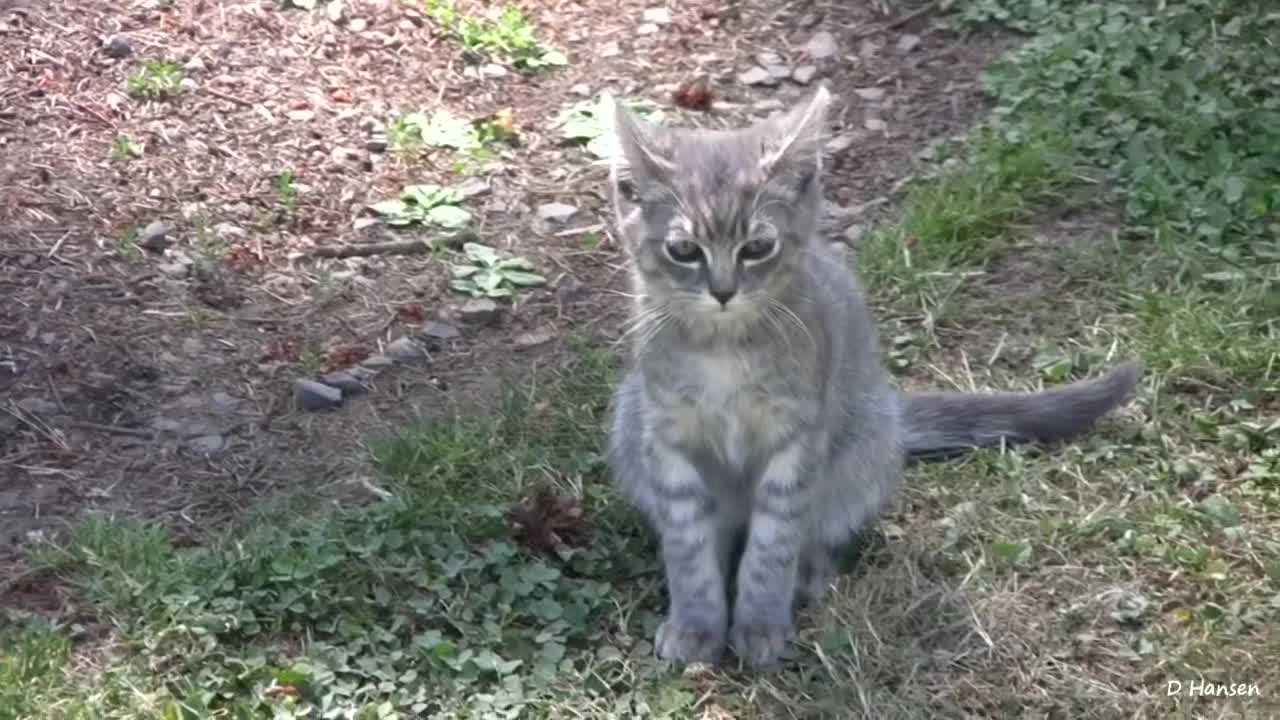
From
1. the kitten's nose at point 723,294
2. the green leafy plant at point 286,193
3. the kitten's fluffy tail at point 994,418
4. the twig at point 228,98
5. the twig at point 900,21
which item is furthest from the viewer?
the twig at point 900,21

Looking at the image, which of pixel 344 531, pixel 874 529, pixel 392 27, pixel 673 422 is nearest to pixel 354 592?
pixel 344 531

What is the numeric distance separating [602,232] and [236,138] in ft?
4.32

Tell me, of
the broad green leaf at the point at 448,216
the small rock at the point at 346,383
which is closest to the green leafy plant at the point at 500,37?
the broad green leaf at the point at 448,216

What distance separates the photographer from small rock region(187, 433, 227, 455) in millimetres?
4910

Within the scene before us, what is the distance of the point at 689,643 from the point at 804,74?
3067 mm

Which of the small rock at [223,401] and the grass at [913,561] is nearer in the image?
the grass at [913,561]

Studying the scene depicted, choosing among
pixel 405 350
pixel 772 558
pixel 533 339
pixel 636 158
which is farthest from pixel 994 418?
pixel 405 350

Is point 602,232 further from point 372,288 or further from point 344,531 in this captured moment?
point 344,531

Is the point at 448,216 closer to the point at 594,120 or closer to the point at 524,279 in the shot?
the point at 524,279

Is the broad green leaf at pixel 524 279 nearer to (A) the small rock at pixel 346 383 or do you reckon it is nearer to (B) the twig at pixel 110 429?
(A) the small rock at pixel 346 383

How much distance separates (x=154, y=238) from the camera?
222 inches

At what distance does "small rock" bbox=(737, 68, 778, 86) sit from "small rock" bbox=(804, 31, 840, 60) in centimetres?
21

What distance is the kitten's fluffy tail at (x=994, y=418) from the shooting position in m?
4.77

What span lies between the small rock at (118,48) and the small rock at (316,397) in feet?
6.14
